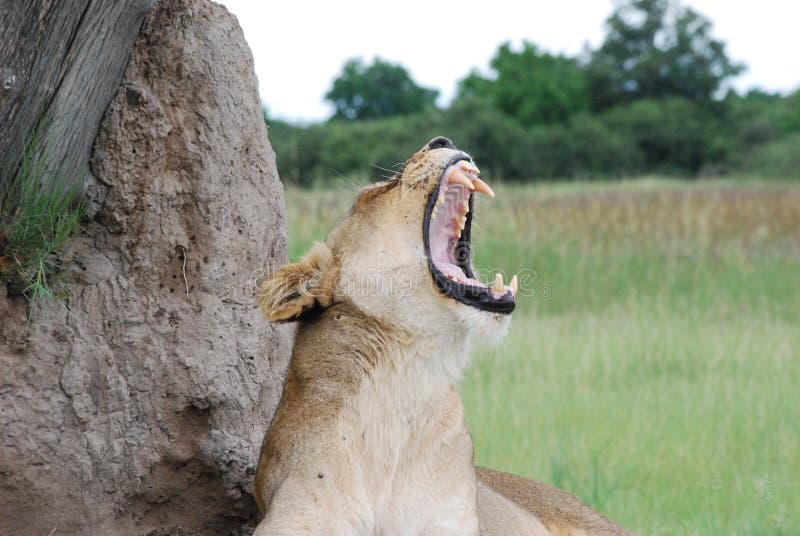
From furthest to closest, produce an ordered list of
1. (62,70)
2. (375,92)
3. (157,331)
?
(375,92) → (157,331) → (62,70)

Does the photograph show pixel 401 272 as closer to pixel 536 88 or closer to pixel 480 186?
pixel 480 186

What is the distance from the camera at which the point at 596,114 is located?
2589 inches

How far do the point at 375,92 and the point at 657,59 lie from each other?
1990 cm

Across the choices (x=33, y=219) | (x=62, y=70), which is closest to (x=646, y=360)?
(x=33, y=219)

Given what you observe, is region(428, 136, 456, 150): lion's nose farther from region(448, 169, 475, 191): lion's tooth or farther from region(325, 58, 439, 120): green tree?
region(325, 58, 439, 120): green tree

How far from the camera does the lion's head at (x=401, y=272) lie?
401 centimetres

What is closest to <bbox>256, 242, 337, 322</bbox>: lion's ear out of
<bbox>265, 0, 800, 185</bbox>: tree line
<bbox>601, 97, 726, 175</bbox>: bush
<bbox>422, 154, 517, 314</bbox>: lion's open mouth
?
<bbox>422, 154, 517, 314</bbox>: lion's open mouth

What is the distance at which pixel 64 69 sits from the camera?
429 cm

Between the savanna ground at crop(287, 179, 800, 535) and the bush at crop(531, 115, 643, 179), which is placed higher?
the bush at crop(531, 115, 643, 179)

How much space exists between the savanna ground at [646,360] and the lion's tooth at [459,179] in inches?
17.4

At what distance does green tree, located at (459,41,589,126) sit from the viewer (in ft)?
217

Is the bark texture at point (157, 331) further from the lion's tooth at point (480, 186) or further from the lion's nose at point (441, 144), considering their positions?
the lion's tooth at point (480, 186)

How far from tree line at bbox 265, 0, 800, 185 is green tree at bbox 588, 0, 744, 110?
0.06m

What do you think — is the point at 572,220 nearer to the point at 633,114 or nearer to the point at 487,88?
the point at 633,114
